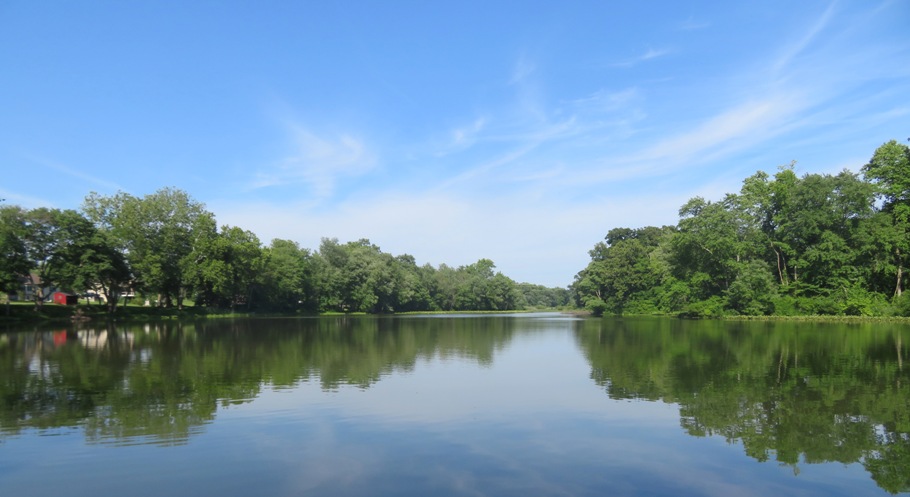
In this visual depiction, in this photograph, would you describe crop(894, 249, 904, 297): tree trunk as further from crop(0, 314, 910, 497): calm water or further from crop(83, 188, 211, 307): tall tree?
crop(83, 188, 211, 307): tall tree

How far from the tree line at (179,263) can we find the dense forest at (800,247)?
47.4 m

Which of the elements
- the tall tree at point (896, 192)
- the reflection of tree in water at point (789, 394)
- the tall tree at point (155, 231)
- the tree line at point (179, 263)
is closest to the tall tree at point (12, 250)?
the tree line at point (179, 263)

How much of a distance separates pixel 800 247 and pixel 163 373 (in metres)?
63.1

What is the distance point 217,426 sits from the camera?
10.6 metres

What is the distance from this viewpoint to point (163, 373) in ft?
57.6

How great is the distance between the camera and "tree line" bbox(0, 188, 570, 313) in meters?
50.7

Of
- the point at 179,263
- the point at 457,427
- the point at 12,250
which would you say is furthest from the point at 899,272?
the point at 12,250

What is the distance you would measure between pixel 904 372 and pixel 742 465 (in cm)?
1287

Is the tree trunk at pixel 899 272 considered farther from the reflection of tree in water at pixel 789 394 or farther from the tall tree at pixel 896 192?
the reflection of tree in water at pixel 789 394

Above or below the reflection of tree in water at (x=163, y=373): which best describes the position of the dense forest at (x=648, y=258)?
above

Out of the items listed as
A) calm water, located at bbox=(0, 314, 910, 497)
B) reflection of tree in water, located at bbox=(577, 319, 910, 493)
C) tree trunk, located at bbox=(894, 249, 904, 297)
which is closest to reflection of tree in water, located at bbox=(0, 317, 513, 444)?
calm water, located at bbox=(0, 314, 910, 497)

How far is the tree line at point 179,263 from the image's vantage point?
50.7m

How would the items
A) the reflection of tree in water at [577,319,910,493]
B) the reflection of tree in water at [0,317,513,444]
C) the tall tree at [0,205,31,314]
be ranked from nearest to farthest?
the reflection of tree in water at [577,319,910,493] → the reflection of tree in water at [0,317,513,444] → the tall tree at [0,205,31,314]

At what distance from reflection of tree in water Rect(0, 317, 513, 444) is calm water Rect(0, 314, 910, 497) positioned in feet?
0.34
